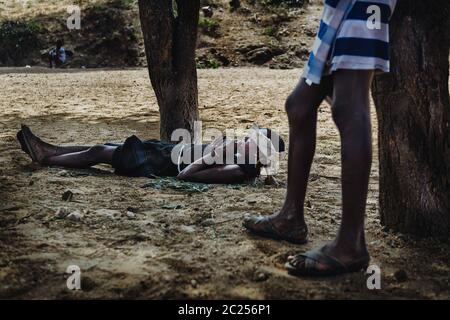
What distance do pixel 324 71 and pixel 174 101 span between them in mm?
3007

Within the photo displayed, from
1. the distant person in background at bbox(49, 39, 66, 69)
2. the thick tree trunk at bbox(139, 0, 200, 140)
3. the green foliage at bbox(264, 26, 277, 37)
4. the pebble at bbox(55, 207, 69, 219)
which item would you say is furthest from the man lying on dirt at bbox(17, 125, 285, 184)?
the green foliage at bbox(264, 26, 277, 37)

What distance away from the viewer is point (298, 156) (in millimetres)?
2295

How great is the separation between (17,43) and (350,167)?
51.7 feet

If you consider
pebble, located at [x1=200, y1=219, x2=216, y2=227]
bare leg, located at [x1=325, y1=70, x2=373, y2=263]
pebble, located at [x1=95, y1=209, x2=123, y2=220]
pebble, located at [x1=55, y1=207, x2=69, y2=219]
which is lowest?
pebble, located at [x1=200, y1=219, x2=216, y2=227]

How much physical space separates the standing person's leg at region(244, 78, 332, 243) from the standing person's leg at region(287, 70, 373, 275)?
6.6 inches

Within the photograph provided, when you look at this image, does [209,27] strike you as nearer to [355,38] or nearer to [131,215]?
[131,215]

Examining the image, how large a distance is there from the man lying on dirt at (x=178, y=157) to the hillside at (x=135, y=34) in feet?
36.1

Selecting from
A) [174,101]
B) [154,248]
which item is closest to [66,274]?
[154,248]

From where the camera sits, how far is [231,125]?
651 centimetres

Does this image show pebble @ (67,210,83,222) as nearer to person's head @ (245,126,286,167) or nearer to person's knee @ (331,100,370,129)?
person's knee @ (331,100,370,129)

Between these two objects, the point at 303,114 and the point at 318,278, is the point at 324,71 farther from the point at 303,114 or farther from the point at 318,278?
the point at 318,278

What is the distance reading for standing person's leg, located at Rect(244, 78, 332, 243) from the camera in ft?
7.34

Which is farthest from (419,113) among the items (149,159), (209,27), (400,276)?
(209,27)
